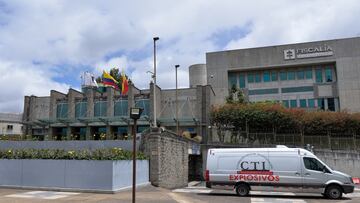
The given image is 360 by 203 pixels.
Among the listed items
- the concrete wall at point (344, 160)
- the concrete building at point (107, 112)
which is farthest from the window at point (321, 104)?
the concrete building at point (107, 112)

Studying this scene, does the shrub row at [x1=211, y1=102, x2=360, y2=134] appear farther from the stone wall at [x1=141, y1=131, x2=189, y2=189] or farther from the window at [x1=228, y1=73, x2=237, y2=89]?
the stone wall at [x1=141, y1=131, x2=189, y2=189]

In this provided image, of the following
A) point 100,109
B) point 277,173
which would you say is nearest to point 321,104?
→ point 100,109

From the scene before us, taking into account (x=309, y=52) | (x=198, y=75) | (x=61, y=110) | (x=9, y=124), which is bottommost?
(x=9, y=124)

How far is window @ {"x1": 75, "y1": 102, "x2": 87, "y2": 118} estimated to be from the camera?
4694cm

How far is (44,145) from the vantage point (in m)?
22.9

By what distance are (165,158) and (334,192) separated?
357 inches

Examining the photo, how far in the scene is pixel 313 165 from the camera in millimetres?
16578

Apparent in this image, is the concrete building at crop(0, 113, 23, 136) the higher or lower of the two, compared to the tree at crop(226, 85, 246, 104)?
lower

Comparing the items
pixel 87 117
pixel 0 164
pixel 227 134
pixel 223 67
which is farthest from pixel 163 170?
pixel 223 67

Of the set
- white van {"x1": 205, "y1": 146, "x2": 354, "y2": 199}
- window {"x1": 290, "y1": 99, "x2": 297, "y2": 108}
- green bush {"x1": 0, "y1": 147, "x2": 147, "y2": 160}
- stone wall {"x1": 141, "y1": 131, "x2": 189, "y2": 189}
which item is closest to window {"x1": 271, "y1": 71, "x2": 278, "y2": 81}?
window {"x1": 290, "y1": 99, "x2": 297, "y2": 108}

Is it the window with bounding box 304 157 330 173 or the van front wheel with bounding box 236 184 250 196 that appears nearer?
the window with bounding box 304 157 330 173

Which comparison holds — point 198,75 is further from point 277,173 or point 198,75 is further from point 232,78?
point 277,173

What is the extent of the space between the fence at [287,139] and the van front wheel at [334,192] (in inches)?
871

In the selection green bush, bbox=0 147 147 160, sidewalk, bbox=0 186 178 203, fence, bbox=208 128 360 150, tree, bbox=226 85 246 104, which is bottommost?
sidewalk, bbox=0 186 178 203
